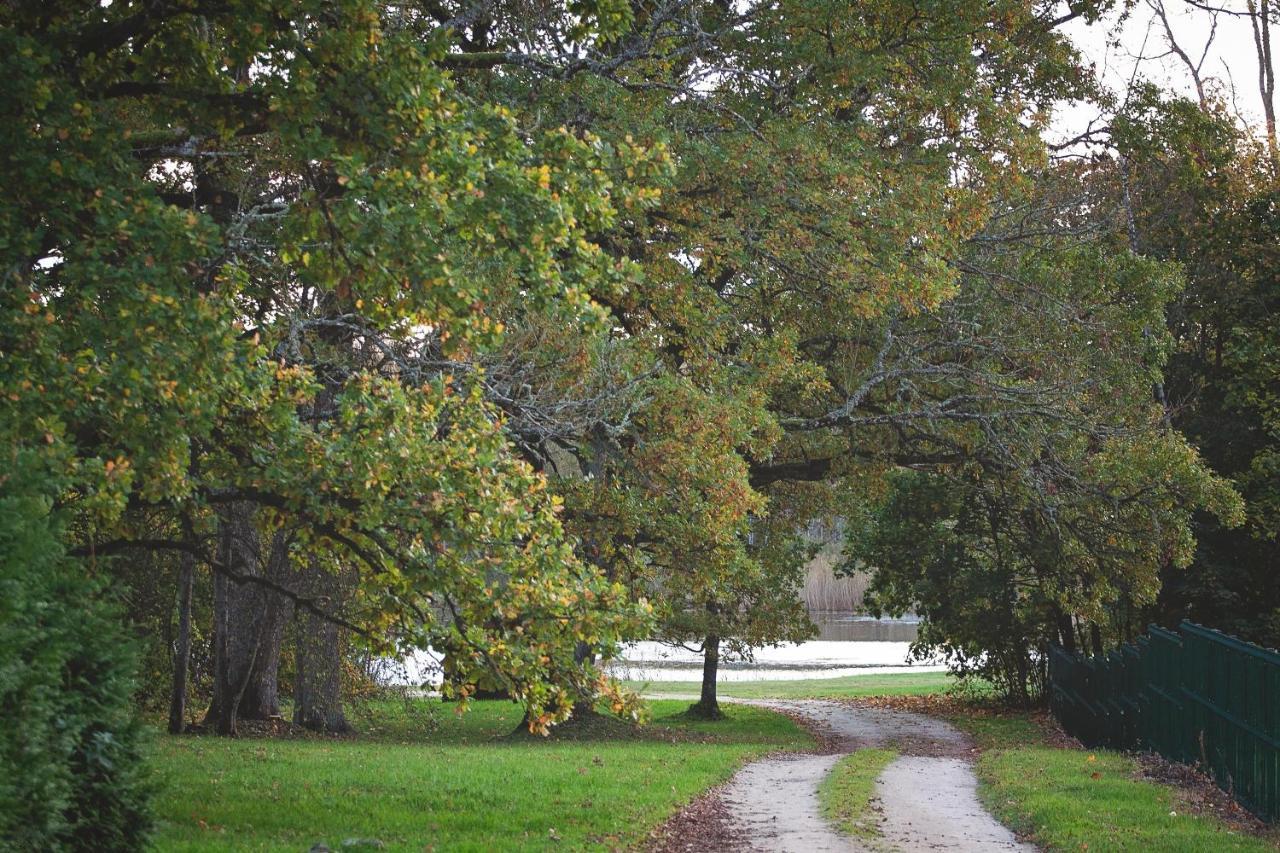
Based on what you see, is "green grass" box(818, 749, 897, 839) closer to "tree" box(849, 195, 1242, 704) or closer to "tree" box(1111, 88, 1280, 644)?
"tree" box(849, 195, 1242, 704)

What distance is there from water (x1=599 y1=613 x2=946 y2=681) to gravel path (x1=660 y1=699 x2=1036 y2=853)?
40.1 feet

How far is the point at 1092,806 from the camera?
450 inches

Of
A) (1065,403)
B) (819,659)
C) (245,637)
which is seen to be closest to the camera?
(1065,403)

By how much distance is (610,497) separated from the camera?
15344 mm

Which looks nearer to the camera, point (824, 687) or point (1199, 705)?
point (1199, 705)

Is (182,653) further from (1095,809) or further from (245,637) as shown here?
(1095,809)

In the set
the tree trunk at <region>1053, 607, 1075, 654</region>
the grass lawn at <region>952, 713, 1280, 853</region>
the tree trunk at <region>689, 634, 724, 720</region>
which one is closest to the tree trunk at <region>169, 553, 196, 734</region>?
the tree trunk at <region>689, 634, 724, 720</region>

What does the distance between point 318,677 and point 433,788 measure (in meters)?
8.35

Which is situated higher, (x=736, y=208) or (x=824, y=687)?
(x=736, y=208)

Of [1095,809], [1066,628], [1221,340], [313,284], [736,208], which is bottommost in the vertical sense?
[1095,809]

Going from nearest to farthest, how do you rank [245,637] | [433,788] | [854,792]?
[433,788]
[854,792]
[245,637]

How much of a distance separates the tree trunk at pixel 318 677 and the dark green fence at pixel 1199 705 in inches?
417

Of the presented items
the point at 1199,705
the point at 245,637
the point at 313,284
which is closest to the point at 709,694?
the point at 245,637

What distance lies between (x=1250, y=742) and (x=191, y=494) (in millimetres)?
8451
